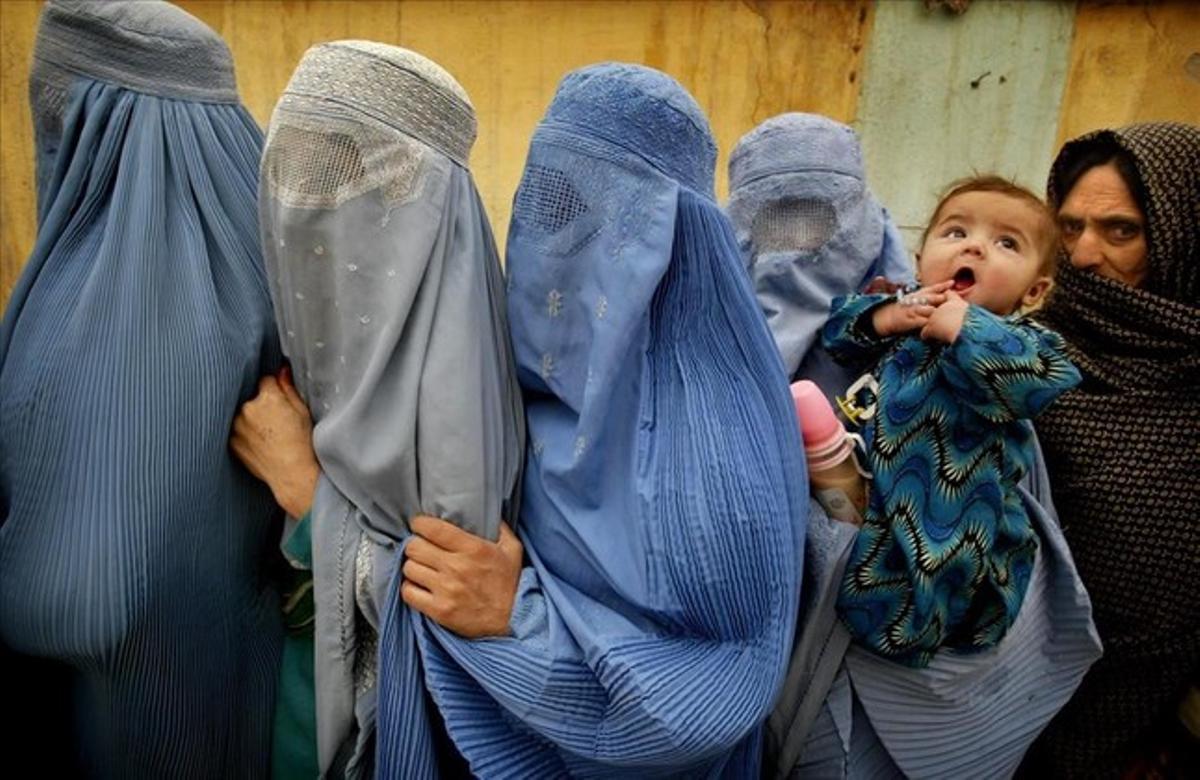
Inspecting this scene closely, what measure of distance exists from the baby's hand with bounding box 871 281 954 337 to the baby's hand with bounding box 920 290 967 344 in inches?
0.8

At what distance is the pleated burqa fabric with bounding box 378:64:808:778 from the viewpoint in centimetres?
115

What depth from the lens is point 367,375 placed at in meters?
1.21

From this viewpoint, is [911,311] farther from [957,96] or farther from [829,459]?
[957,96]

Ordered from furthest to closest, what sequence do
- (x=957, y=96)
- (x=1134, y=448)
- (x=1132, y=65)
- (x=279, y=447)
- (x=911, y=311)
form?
(x=957, y=96) → (x=1132, y=65) → (x=1134, y=448) → (x=911, y=311) → (x=279, y=447)

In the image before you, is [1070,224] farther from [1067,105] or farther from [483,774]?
[1067,105]

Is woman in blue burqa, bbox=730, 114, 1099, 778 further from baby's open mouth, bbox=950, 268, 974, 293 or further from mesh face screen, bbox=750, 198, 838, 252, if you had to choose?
baby's open mouth, bbox=950, 268, 974, 293

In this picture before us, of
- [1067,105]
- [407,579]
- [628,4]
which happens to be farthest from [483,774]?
[1067,105]

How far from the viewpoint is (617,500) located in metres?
1.21

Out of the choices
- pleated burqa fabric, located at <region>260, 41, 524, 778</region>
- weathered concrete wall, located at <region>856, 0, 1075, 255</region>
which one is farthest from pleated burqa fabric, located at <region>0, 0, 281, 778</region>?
weathered concrete wall, located at <region>856, 0, 1075, 255</region>

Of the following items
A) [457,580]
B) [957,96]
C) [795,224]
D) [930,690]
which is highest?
[957,96]

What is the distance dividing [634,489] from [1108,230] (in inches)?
56.0

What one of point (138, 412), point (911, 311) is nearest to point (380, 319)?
point (138, 412)

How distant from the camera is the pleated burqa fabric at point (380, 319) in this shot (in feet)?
3.93

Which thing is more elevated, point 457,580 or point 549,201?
point 549,201
